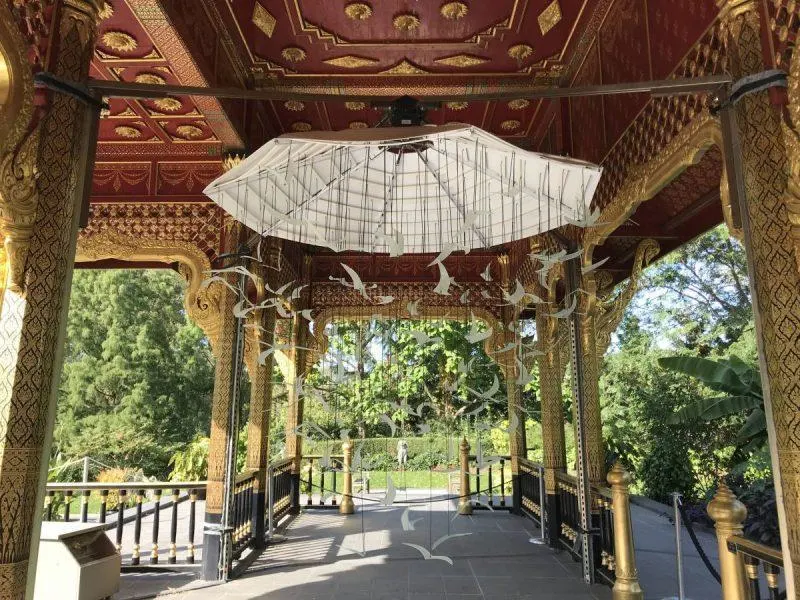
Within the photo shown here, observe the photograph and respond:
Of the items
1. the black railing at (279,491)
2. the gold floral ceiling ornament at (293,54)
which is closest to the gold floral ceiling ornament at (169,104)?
the gold floral ceiling ornament at (293,54)

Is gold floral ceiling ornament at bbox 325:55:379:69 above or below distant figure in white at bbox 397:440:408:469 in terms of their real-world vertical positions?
above

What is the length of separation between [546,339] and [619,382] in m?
7.88

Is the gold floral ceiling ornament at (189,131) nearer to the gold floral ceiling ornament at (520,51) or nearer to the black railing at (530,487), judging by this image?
the gold floral ceiling ornament at (520,51)

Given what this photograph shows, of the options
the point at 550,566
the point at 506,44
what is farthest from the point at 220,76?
the point at 550,566

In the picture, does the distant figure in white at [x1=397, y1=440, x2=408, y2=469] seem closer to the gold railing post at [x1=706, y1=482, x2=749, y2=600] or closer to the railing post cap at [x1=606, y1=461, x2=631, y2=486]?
the railing post cap at [x1=606, y1=461, x2=631, y2=486]

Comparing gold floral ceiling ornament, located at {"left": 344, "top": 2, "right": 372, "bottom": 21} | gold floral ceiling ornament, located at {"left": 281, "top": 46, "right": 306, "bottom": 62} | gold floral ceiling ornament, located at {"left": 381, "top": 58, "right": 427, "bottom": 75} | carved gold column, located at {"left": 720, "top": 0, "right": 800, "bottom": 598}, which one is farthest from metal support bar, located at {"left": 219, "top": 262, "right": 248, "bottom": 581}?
carved gold column, located at {"left": 720, "top": 0, "right": 800, "bottom": 598}

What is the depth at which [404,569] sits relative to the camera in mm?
4395

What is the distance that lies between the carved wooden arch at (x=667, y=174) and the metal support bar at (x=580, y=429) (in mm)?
259

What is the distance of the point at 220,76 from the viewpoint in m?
3.71

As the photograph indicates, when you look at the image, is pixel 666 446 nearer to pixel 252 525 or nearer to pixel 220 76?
pixel 252 525

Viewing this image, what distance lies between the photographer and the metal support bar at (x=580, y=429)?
3.82 m

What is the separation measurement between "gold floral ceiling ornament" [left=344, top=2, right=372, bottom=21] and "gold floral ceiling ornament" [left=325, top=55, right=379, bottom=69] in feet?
1.38

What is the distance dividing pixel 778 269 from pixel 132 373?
1714 centimetres

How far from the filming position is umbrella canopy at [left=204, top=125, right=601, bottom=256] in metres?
2.94
